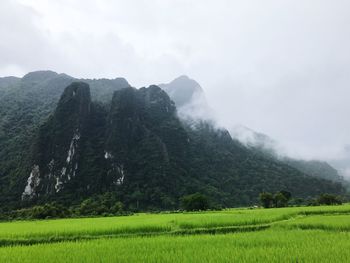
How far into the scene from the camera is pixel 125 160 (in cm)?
7338

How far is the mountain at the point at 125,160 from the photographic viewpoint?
64188 millimetres

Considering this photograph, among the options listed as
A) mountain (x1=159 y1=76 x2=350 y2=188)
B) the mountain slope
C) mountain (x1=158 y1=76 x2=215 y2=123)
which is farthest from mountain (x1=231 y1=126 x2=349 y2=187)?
the mountain slope

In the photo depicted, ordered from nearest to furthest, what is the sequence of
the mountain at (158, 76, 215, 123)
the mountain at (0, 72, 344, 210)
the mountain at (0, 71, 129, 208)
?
the mountain at (0, 72, 344, 210) < the mountain at (0, 71, 129, 208) < the mountain at (158, 76, 215, 123)

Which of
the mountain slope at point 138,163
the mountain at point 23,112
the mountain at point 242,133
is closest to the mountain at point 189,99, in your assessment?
the mountain at point 242,133

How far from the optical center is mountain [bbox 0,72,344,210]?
211ft

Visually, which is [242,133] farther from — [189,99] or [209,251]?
[209,251]

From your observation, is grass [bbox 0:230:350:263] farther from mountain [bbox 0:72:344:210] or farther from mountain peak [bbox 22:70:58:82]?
mountain peak [bbox 22:70:58:82]

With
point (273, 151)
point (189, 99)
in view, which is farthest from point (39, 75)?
point (273, 151)

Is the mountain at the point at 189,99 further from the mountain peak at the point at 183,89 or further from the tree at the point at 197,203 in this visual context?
the tree at the point at 197,203

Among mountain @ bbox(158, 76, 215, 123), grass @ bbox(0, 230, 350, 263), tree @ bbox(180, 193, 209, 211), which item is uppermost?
mountain @ bbox(158, 76, 215, 123)

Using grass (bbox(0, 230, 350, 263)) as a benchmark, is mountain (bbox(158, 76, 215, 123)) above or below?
above

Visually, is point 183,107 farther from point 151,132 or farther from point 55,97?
point 151,132

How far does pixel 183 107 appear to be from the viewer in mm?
132375

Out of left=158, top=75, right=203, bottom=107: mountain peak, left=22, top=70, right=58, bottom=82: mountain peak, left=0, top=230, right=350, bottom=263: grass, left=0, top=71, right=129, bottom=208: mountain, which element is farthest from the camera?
left=158, top=75, right=203, bottom=107: mountain peak
